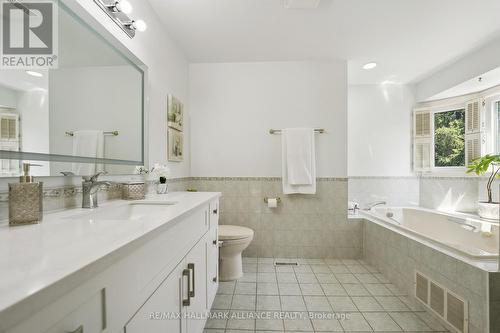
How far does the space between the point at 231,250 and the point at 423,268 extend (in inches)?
58.5

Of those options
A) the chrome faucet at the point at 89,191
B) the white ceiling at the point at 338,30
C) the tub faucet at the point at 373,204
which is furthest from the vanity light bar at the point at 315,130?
the chrome faucet at the point at 89,191

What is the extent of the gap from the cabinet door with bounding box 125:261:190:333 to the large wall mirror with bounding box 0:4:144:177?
2.16 ft

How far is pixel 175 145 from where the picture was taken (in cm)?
231

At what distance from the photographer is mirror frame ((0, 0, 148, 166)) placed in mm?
918

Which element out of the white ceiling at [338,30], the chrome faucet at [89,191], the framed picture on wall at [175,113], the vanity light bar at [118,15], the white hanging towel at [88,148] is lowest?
the chrome faucet at [89,191]

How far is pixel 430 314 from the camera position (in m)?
1.68

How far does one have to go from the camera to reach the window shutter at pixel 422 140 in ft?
10.7

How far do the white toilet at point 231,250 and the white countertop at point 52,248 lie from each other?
1290mm

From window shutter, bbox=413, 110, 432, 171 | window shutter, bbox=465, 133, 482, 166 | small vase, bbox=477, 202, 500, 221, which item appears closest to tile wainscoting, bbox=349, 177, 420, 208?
window shutter, bbox=413, 110, 432, 171

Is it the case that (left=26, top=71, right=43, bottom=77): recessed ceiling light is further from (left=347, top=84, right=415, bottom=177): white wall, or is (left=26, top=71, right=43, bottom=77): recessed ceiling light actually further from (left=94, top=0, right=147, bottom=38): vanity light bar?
(left=347, top=84, right=415, bottom=177): white wall

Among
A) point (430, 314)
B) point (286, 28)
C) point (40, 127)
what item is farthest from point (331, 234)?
point (40, 127)

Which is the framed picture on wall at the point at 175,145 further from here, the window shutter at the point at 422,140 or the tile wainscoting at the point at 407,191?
the window shutter at the point at 422,140

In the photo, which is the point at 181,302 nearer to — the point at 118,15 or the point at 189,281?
the point at 189,281

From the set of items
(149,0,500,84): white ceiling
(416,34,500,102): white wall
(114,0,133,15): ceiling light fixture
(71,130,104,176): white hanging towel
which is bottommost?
(71,130,104,176): white hanging towel
